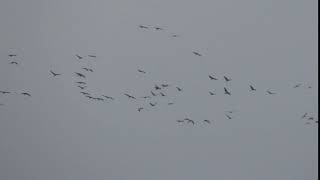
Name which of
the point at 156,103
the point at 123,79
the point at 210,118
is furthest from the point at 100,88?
the point at 210,118

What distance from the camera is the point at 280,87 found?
677 cm

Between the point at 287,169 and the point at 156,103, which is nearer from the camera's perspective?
the point at 287,169

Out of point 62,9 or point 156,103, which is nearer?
point 62,9

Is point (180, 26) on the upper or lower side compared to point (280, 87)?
upper

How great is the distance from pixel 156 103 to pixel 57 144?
5.87 feet

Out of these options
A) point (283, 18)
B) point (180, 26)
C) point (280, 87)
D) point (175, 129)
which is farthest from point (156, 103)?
point (283, 18)

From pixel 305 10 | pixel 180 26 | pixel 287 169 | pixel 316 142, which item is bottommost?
pixel 287 169

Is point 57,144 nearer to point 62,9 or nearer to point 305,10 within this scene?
point 62,9

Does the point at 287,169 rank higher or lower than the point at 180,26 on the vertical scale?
lower

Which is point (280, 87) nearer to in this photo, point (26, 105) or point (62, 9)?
point (62, 9)

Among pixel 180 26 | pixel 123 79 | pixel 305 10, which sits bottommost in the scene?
pixel 123 79

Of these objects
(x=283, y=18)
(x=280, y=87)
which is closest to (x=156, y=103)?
(x=280, y=87)

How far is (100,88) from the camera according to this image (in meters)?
6.71

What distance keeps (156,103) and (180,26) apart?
142 cm
